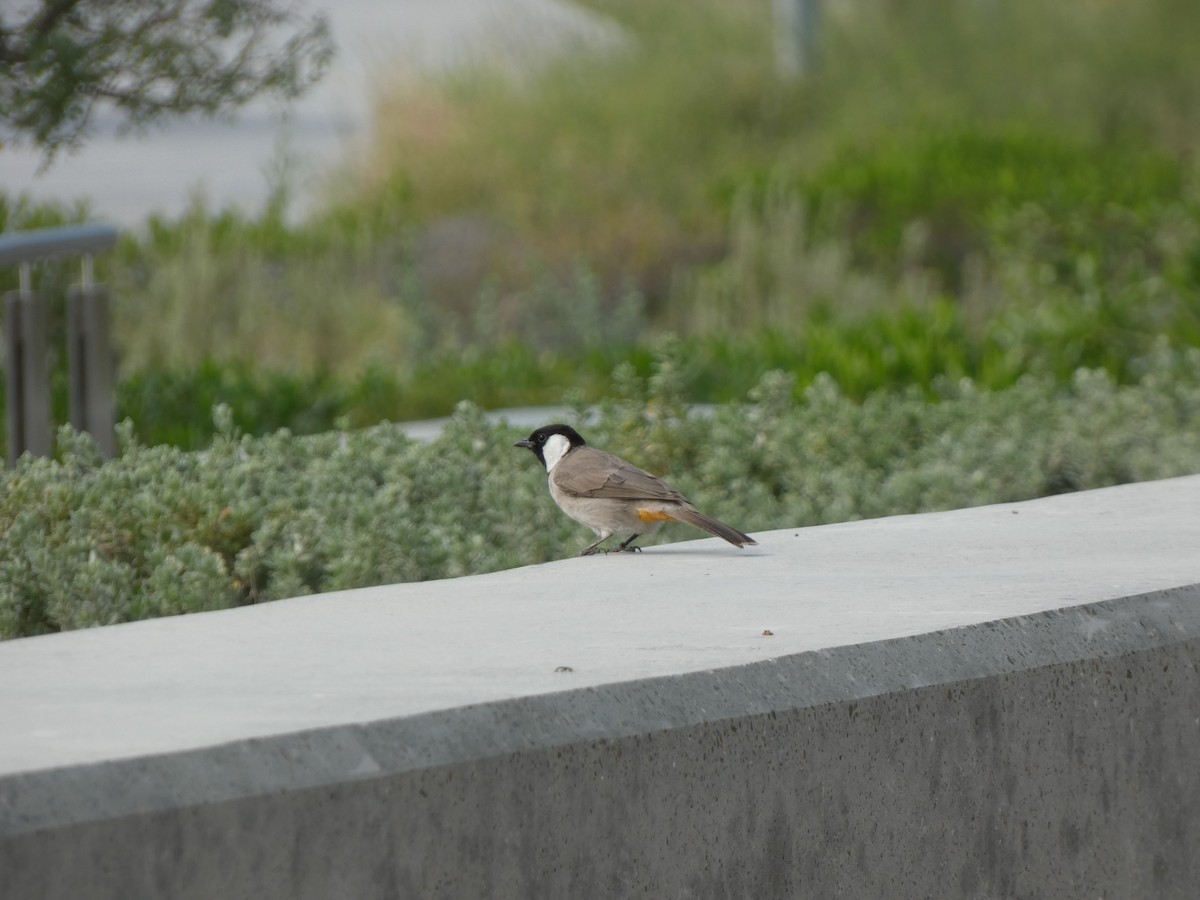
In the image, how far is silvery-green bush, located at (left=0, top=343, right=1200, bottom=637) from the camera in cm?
445

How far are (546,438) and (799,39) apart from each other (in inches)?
666

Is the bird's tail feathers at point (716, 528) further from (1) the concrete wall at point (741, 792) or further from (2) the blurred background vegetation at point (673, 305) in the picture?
(1) the concrete wall at point (741, 792)

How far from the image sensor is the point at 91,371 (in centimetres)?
658

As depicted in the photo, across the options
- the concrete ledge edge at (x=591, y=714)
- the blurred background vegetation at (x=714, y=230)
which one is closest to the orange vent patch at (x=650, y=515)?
the concrete ledge edge at (x=591, y=714)

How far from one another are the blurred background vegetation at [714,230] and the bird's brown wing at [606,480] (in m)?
1.53

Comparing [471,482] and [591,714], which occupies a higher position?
[591,714]

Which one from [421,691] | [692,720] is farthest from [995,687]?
[421,691]

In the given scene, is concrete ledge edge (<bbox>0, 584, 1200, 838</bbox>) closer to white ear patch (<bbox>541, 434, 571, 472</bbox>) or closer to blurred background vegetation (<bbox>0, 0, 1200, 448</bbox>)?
white ear patch (<bbox>541, 434, 571, 472</bbox>)

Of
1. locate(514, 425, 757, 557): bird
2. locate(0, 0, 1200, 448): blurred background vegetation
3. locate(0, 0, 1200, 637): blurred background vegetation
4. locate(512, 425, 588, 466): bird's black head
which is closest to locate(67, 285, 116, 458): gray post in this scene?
locate(0, 0, 1200, 637): blurred background vegetation

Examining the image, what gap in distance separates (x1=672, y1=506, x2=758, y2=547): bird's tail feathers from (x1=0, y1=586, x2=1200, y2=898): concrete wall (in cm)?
108

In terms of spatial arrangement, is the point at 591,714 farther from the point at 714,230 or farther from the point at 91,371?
the point at 714,230

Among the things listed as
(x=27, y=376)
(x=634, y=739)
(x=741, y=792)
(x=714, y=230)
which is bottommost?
(x=714, y=230)

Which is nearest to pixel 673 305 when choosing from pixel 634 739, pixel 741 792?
pixel 741 792

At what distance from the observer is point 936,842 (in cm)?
306
